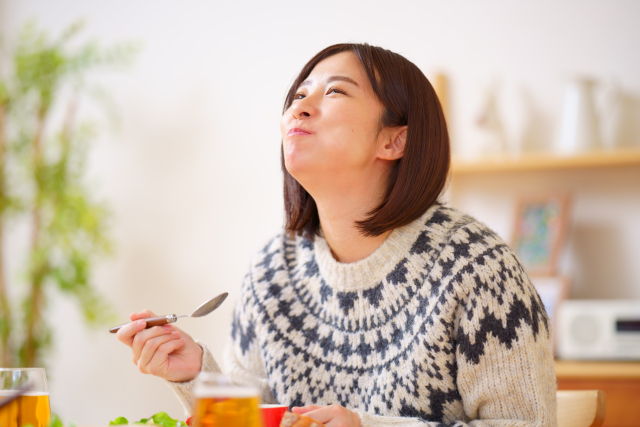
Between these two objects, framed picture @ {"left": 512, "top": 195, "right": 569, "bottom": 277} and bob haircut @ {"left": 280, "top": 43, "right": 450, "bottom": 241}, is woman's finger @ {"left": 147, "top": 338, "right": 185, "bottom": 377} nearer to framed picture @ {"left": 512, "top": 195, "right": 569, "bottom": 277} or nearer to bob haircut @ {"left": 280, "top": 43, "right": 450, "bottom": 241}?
bob haircut @ {"left": 280, "top": 43, "right": 450, "bottom": 241}

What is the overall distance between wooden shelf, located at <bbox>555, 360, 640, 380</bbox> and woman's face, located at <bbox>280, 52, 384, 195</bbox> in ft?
4.09

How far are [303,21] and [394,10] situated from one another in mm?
455

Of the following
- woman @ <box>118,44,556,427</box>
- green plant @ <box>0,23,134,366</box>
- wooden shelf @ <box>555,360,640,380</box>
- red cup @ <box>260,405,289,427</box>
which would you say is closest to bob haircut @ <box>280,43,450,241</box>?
woman @ <box>118,44,556,427</box>

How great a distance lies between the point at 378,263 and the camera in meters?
1.23

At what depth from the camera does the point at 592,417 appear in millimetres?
1110

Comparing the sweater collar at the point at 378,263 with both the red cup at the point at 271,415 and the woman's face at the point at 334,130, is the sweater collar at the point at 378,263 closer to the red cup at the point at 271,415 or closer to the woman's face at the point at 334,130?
the woman's face at the point at 334,130

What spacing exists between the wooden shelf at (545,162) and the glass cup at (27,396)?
6.87 feet

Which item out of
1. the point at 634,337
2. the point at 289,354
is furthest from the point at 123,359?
the point at 634,337

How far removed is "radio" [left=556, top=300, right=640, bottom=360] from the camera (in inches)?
87.7

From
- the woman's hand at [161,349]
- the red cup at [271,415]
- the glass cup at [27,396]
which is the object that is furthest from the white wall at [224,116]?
the glass cup at [27,396]

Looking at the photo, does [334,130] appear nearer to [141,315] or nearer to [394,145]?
[394,145]

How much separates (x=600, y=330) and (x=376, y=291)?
4.66 feet

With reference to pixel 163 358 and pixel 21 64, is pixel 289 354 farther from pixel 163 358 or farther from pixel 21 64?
pixel 21 64

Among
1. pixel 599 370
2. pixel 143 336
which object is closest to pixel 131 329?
pixel 143 336
